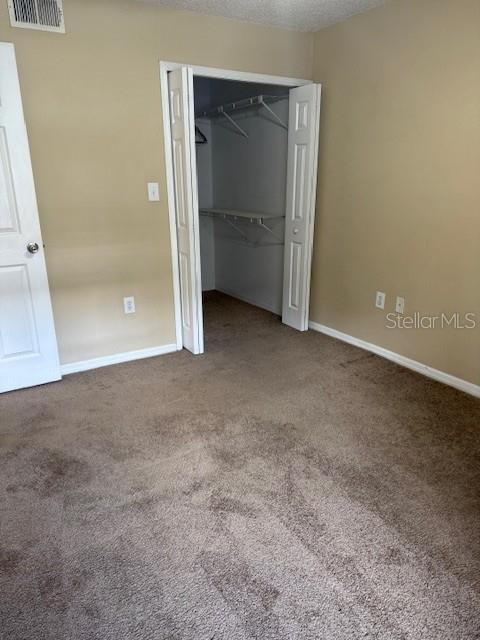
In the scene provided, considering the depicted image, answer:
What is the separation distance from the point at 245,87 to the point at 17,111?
2.39 metres

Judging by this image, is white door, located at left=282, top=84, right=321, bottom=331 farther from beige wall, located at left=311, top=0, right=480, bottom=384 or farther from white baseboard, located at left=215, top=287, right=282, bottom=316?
white baseboard, located at left=215, top=287, right=282, bottom=316

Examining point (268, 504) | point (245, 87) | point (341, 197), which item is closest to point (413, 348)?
point (341, 197)

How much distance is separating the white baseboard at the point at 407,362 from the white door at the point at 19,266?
7.35 feet

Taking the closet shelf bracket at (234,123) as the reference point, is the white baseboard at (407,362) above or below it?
below

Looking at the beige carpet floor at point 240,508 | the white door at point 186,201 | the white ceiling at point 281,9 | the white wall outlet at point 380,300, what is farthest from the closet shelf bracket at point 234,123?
the beige carpet floor at point 240,508

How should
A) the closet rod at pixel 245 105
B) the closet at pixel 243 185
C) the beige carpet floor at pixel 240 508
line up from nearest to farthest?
the beige carpet floor at pixel 240 508
the closet rod at pixel 245 105
the closet at pixel 243 185

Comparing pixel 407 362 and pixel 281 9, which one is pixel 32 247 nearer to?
pixel 281 9

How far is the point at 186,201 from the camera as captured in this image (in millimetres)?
3145

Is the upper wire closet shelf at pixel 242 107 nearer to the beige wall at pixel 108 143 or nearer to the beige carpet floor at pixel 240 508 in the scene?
the beige wall at pixel 108 143

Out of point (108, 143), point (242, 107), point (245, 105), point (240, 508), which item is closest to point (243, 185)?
point (242, 107)

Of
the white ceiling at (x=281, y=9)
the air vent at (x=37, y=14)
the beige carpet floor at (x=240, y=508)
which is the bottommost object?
the beige carpet floor at (x=240, y=508)

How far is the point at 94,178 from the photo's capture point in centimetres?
295

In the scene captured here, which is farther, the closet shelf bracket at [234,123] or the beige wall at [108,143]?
the closet shelf bracket at [234,123]

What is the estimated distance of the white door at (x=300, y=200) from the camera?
3.50 meters
